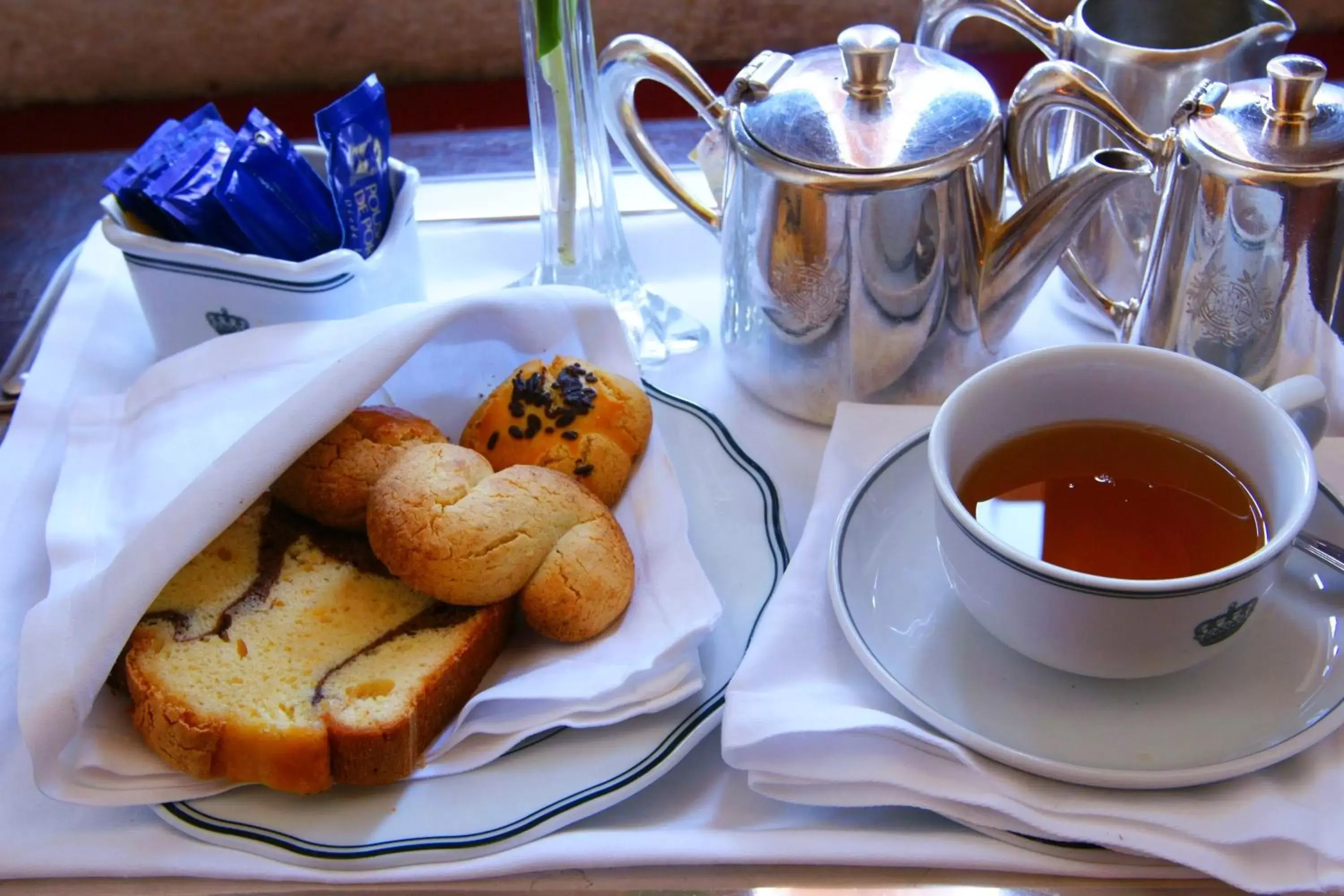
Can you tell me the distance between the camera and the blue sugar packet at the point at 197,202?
0.79m

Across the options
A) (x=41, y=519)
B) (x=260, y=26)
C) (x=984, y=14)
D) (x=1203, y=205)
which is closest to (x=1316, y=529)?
(x=1203, y=205)

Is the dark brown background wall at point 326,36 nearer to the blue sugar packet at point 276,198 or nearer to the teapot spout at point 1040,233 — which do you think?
the blue sugar packet at point 276,198

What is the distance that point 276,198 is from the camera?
795 millimetres

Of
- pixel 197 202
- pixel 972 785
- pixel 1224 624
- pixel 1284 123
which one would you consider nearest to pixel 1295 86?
pixel 1284 123

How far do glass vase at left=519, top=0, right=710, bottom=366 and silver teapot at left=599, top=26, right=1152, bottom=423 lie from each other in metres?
0.04

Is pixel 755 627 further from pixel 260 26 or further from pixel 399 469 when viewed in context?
pixel 260 26

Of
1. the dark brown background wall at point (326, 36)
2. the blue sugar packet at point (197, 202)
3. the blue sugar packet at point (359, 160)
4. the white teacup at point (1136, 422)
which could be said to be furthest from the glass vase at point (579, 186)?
the dark brown background wall at point (326, 36)

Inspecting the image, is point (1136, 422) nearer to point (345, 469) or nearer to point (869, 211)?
point (869, 211)

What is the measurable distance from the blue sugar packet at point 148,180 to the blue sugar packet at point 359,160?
0.10 meters

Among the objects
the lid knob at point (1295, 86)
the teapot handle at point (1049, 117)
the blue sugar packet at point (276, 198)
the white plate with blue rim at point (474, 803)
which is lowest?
the white plate with blue rim at point (474, 803)

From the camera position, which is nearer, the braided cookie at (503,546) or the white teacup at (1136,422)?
the white teacup at (1136,422)

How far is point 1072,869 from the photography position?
0.55 m

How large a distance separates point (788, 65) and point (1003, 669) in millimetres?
379

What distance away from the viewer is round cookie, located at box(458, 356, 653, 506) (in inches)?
28.3
